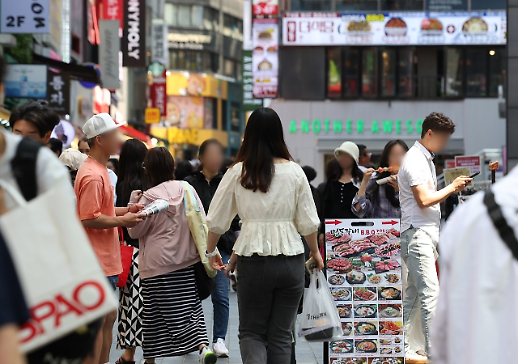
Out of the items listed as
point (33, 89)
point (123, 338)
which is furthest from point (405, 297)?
point (33, 89)

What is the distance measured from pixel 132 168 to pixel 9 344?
555 cm

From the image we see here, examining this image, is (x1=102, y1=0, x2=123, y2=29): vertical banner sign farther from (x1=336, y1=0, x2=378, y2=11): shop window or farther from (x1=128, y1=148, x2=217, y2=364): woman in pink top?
(x1=128, y1=148, x2=217, y2=364): woman in pink top

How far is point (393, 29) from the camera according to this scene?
32.9m

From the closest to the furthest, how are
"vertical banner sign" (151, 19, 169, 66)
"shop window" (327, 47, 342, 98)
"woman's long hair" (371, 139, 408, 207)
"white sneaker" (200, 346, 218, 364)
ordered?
"white sneaker" (200, 346, 218, 364) < "woman's long hair" (371, 139, 408, 207) < "shop window" (327, 47, 342, 98) < "vertical banner sign" (151, 19, 169, 66)

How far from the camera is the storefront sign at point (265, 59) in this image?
105ft

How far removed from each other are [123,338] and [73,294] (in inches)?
202

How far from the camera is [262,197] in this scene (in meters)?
5.35

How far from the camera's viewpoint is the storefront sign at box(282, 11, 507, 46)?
108 ft

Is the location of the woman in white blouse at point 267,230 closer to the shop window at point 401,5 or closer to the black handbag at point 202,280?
the black handbag at point 202,280

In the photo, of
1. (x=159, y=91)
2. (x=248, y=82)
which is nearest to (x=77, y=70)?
(x=248, y=82)

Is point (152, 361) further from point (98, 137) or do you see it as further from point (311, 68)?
point (311, 68)

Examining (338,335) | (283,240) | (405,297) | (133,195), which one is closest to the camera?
(283,240)

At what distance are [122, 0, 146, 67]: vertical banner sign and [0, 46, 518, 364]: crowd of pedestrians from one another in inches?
1055

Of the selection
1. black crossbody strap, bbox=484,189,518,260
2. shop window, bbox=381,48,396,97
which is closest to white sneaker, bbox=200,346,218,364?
black crossbody strap, bbox=484,189,518,260
